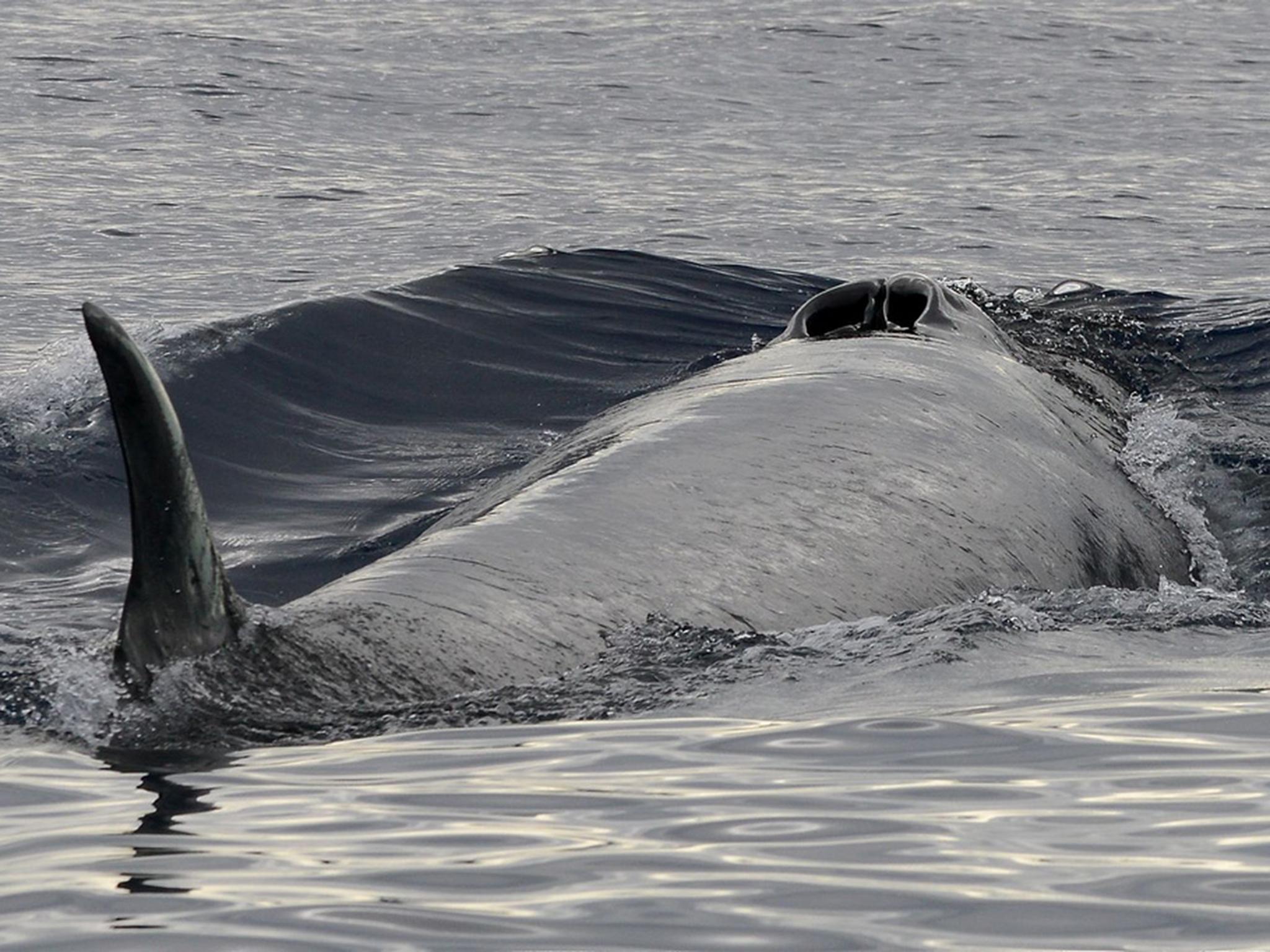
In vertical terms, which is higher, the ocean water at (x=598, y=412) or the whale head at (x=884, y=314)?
the whale head at (x=884, y=314)

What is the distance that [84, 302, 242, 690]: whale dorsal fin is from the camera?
18.6ft

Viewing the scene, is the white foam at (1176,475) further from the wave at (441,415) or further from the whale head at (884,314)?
the whale head at (884,314)

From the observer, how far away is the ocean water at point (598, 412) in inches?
211

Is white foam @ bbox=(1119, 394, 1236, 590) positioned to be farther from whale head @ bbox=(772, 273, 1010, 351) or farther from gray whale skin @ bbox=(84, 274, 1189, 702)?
whale head @ bbox=(772, 273, 1010, 351)

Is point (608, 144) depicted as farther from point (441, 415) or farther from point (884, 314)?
point (884, 314)

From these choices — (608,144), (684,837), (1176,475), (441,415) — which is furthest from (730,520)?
(608,144)

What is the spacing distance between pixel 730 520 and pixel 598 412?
6.80m

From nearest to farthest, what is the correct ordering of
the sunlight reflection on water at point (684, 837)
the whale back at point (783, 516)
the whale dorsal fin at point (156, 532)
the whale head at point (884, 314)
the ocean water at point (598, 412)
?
the sunlight reflection on water at point (684, 837)
the ocean water at point (598, 412)
the whale dorsal fin at point (156, 532)
the whale back at point (783, 516)
the whale head at point (884, 314)

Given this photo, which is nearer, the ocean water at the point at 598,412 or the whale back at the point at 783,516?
the ocean water at the point at 598,412

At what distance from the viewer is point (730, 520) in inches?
321

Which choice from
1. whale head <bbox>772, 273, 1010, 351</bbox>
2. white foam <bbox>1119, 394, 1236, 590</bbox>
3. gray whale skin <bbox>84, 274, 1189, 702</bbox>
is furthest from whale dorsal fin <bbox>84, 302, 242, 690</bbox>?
white foam <bbox>1119, 394, 1236, 590</bbox>

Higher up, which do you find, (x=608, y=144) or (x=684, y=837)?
(x=608, y=144)

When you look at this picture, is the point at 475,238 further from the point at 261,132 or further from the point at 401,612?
the point at 401,612

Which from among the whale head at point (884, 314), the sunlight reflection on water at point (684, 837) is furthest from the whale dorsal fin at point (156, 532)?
the whale head at point (884, 314)
